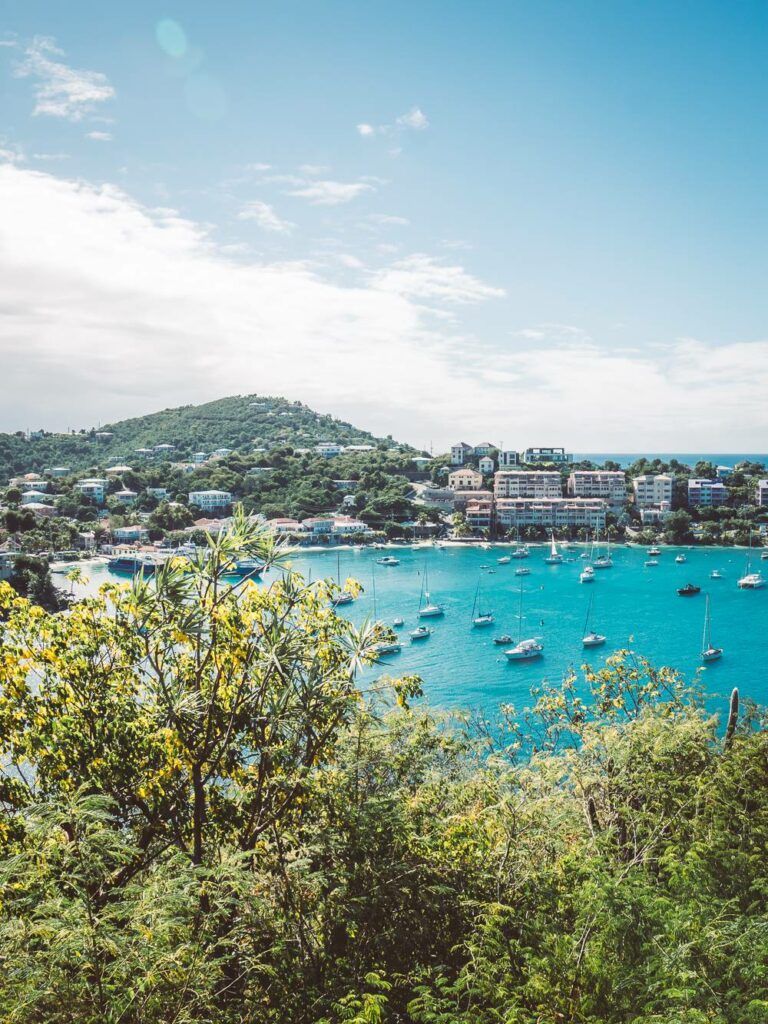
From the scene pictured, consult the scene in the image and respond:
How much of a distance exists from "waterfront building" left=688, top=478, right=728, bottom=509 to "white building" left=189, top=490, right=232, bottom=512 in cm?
4521

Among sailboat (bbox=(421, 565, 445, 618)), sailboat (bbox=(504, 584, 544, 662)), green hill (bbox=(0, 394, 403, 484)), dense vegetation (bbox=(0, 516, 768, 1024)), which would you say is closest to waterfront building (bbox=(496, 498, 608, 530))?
sailboat (bbox=(421, 565, 445, 618))

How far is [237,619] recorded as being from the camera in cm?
476

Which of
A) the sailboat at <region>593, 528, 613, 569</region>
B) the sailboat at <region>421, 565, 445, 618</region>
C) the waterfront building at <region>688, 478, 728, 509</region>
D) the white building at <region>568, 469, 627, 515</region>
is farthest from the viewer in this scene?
the white building at <region>568, 469, 627, 515</region>

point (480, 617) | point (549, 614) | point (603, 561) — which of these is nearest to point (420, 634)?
point (480, 617)

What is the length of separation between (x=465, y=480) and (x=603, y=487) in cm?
1538

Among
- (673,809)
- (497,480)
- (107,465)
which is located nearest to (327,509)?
(497,480)

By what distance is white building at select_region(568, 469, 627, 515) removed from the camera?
222ft

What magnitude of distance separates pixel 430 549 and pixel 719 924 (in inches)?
2168

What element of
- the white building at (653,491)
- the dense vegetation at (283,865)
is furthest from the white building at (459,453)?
the dense vegetation at (283,865)

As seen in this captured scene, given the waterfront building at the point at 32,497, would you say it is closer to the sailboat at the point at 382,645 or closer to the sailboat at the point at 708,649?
the sailboat at the point at 382,645

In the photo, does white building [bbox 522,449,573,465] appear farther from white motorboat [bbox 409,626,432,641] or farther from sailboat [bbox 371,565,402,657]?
white motorboat [bbox 409,626,432,641]

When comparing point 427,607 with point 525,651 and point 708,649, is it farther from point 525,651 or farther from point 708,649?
point 708,649

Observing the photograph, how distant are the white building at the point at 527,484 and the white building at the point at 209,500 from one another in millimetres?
27623

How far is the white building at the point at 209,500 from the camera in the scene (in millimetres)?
66312
